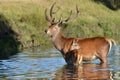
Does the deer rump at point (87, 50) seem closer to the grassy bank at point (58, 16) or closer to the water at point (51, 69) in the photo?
the water at point (51, 69)

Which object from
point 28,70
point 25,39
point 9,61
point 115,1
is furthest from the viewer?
point 115,1

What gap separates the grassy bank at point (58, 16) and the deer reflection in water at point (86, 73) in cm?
1179

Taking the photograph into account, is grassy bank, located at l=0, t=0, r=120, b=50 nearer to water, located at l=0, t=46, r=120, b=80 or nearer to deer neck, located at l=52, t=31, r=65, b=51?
water, located at l=0, t=46, r=120, b=80

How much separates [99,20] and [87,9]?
5.31m

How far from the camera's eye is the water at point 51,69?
18125 mm

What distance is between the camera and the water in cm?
1812

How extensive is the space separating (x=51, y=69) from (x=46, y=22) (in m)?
19.3

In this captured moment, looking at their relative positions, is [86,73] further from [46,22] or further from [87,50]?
[46,22]

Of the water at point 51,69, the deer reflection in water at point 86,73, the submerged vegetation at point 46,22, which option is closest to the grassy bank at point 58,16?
the submerged vegetation at point 46,22

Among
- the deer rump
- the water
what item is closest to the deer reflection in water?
the water

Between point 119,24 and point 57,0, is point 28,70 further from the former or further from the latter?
point 57,0

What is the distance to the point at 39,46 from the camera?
1318 inches

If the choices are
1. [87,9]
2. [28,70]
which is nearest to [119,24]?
[87,9]

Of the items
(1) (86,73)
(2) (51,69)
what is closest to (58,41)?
(2) (51,69)
